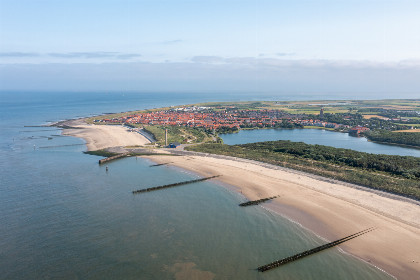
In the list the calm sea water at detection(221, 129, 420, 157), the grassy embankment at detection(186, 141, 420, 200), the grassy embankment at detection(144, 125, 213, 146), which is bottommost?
the calm sea water at detection(221, 129, 420, 157)

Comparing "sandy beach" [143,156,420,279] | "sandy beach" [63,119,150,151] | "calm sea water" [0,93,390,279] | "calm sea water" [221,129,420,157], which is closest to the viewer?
"calm sea water" [0,93,390,279]

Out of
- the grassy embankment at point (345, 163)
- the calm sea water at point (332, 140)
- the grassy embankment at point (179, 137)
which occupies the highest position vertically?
the grassy embankment at point (179, 137)

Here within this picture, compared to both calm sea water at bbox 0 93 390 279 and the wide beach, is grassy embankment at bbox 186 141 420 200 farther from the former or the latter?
calm sea water at bbox 0 93 390 279

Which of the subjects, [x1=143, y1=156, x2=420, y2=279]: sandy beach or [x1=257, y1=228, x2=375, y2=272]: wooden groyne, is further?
[x1=143, y1=156, x2=420, y2=279]: sandy beach

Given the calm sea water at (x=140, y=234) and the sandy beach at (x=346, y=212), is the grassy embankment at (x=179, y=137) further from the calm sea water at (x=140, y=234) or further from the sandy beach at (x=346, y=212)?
the calm sea water at (x=140, y=234)

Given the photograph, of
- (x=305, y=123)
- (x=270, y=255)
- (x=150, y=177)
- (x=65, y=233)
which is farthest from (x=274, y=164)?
(x=305, y=123)

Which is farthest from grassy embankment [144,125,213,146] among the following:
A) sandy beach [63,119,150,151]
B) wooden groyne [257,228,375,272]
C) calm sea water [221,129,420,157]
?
wooden groyne [257,228,375,272]

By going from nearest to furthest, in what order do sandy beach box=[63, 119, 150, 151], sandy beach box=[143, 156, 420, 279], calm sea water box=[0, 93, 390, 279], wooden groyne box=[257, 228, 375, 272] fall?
calm sea water box=[0, 93, 390, 279], wooden groyne box=[257, 228, 375, 272], sandy beach box=[143, 156, 420, 279], sandy beach box=[63, 119, 150, 151]

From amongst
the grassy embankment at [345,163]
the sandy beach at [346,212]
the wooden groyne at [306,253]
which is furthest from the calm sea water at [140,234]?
the grassy embankment at [345,163]
